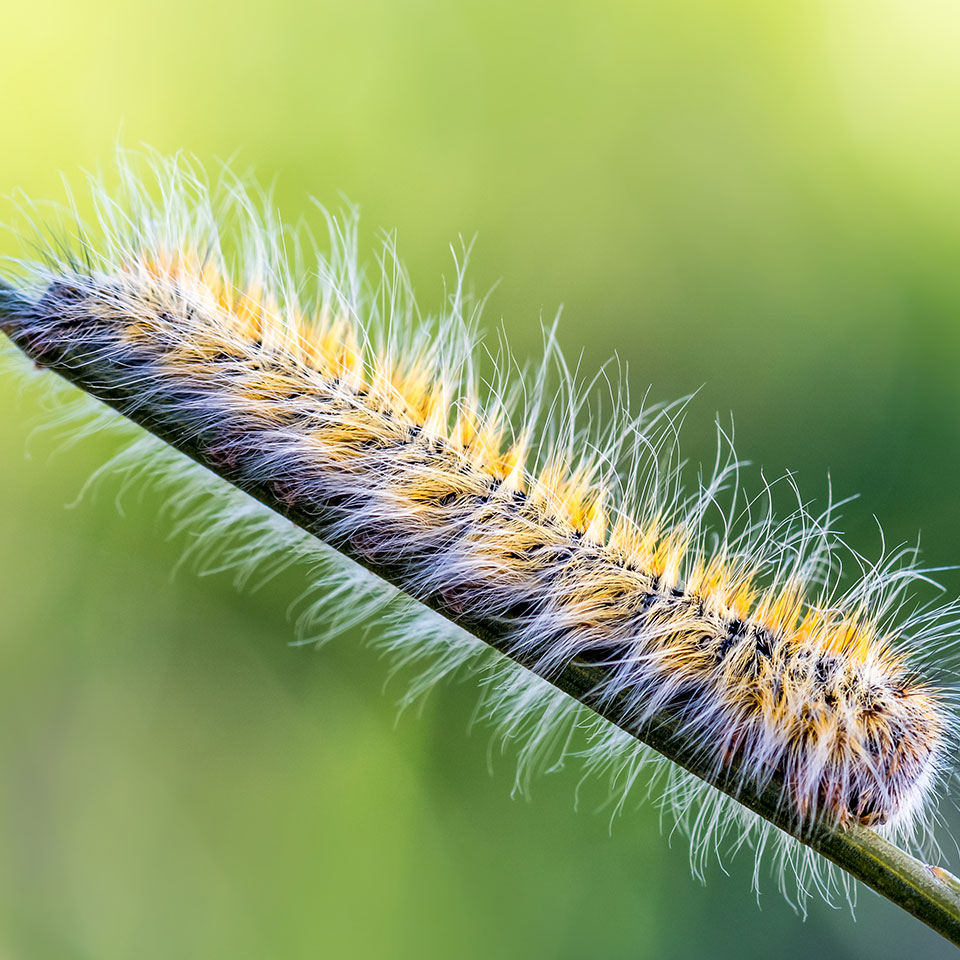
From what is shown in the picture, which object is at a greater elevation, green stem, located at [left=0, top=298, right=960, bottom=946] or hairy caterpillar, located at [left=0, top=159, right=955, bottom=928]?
hairy caterpillar, located at [left=0, top=159, right=955, bottom=928]

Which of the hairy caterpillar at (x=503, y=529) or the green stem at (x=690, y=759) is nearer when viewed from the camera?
the green stem at (x=690, y=759)

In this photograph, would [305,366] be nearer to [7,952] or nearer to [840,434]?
[840,434]

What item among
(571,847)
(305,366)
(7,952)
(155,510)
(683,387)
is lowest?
(7,952)

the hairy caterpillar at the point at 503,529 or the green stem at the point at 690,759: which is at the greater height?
the hairy caterpillar at the point at 503,529

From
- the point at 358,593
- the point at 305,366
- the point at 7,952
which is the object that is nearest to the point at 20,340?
the point at 305,366

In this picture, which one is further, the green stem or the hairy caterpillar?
the hairy caterpillar

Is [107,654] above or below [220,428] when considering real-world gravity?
below
